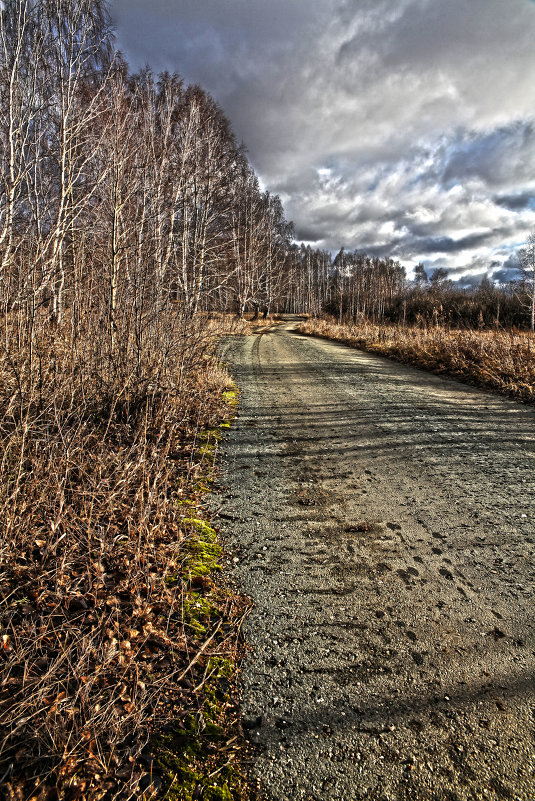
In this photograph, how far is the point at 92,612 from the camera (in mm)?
2254

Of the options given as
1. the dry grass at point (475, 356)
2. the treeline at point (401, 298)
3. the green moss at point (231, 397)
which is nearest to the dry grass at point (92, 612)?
the green moss at point (231, 397)

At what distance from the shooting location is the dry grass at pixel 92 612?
1.57 metres

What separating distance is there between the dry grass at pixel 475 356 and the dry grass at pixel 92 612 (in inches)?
292

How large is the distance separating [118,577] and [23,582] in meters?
0.54

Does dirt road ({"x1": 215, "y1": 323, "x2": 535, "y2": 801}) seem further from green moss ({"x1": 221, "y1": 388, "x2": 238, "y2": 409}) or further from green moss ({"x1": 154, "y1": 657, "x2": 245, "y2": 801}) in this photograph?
green moss ({"x1": 221, "y1": 388, "x2": 238, "y2": 409})

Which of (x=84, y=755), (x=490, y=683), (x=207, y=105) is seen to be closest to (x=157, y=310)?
(x=84, y=755)

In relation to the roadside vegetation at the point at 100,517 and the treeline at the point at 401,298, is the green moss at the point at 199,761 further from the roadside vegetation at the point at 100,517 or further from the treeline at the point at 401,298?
the treeline at the point at 401,298

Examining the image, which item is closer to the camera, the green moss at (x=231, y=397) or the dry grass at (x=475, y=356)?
the green moss at (x=231, y=397)

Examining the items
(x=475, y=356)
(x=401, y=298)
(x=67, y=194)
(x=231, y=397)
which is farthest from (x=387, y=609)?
(x=401, y=298)

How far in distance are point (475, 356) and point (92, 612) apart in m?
10.7

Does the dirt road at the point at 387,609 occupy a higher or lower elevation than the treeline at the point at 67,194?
lower

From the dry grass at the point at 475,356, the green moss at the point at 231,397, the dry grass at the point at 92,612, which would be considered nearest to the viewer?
the dry grass at the point at 92,612

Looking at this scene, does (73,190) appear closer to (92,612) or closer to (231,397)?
(231,397)

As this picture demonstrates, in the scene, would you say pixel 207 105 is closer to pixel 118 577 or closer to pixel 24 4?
pixel 24 4
